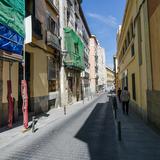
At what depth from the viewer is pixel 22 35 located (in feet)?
47.1

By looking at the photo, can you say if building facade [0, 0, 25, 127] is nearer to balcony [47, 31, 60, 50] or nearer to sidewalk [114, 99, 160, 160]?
sidewalk [114, 99, 160, 160]

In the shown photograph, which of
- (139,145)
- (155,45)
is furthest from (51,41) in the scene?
(139,145)

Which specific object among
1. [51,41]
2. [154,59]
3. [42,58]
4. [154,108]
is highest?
[51,41]

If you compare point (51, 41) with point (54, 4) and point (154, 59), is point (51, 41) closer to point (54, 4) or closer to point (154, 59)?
point (54, 4)

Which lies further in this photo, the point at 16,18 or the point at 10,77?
the point at 10,77

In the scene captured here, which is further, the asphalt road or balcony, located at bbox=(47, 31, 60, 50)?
balcony, located at bbox=(47, 31, 60, 50)

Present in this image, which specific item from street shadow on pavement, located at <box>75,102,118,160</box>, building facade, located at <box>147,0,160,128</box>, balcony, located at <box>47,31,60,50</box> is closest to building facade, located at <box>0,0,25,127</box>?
street shadow on pavement, located at <box>75,102,118,160</box>

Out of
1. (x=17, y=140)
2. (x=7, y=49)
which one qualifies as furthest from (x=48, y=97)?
(x=17, y=140)

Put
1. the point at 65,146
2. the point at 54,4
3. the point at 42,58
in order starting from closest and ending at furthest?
the point at 65,146 → the point at 42,58 → the point at 54,4

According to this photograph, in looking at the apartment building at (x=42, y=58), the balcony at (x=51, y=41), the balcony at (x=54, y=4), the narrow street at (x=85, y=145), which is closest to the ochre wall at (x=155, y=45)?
the narrow street at (x=85, y=145)

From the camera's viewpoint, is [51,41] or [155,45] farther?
[51,41]

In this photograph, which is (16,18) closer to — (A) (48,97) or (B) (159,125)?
(B) (159,125)

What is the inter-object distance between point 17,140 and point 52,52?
1562 centimetres

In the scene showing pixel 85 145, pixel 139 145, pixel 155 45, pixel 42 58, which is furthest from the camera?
pixel 42 58
